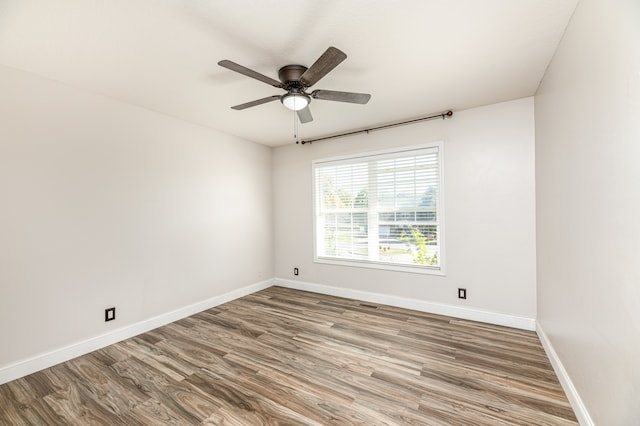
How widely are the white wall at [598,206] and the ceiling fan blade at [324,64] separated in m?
1.25

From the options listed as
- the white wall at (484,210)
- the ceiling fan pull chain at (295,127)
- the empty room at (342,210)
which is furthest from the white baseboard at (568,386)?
the ceiling fan pull chain at (295,127)

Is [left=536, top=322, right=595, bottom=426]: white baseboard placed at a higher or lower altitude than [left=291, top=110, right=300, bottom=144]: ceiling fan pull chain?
lower

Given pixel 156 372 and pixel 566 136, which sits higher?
pixel 566 136

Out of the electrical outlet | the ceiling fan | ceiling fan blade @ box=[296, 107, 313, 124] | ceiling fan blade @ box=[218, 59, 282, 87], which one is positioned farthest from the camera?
the electrical outlet

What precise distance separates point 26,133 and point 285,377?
9.44 ft

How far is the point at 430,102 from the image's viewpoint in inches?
116

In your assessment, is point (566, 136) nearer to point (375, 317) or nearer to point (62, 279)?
point (375, 317)

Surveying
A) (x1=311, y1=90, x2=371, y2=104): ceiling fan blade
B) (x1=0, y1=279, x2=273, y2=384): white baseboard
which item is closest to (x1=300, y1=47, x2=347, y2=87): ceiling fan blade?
(x1=311, y1=90, x2=371, y2=104): ceiling fan blade

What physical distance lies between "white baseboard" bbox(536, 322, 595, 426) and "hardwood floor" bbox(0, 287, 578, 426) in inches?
2.1

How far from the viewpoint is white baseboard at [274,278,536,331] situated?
2.91 m

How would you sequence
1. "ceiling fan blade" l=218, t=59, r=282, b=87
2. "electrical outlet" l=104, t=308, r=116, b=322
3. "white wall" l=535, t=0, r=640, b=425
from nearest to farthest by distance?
"white wall" l=535, t=0, r=640, b=425 < "ceiling fan blade" l=218, t=59, r=282, b=87 < "electrical outlet" l=104, t=308, r=116, b=322

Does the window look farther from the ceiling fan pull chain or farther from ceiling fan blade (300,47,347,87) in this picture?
ceiling fan blade (300,47,347,87)

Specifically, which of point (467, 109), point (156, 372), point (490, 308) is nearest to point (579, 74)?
point (467, 109)

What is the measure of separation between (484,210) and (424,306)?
138 cm
